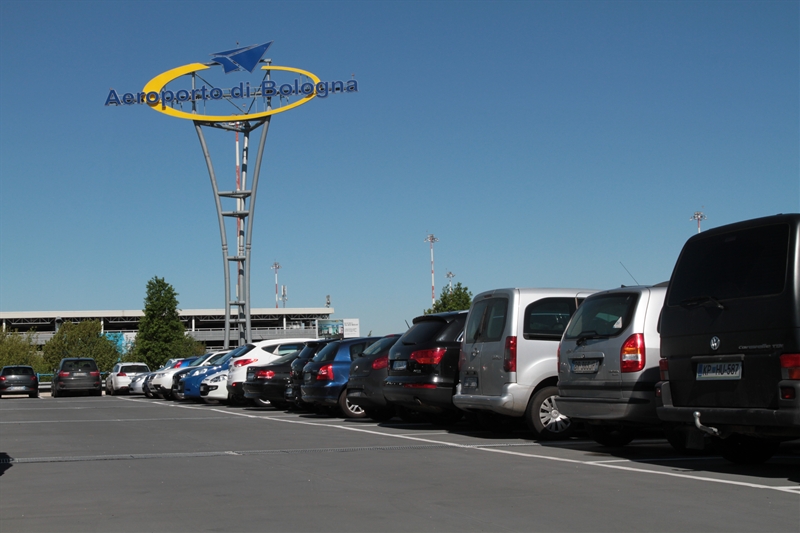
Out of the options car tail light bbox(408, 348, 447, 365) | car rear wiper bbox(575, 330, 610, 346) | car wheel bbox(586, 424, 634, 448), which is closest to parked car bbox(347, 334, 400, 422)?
car tail light bbox(408, 348, 447, 365)

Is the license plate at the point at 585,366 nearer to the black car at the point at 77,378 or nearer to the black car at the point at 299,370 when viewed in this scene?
the black car at the point at 299,370

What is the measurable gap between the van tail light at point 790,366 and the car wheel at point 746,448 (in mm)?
1756

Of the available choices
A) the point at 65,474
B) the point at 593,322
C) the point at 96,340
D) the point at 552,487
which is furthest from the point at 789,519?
the point at 96,340

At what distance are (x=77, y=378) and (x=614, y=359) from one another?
3209cm

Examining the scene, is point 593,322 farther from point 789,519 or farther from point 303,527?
point 303,527

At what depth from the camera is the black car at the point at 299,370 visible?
19047mm

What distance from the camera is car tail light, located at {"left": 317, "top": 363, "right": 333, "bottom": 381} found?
1755cm

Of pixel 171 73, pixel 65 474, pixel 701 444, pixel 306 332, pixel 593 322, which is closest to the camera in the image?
pixel 701 444

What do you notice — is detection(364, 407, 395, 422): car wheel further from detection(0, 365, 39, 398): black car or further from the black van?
detection(0, 365, 39, 398): black car

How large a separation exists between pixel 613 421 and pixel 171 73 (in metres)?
36.9

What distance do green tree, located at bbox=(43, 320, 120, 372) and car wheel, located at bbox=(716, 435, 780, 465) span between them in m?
83.0

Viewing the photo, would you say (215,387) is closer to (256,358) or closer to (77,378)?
(256,358)

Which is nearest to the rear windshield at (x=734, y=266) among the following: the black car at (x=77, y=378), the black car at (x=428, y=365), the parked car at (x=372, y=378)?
the black car at (x=428, y=365)

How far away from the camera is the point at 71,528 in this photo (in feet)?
21.5
